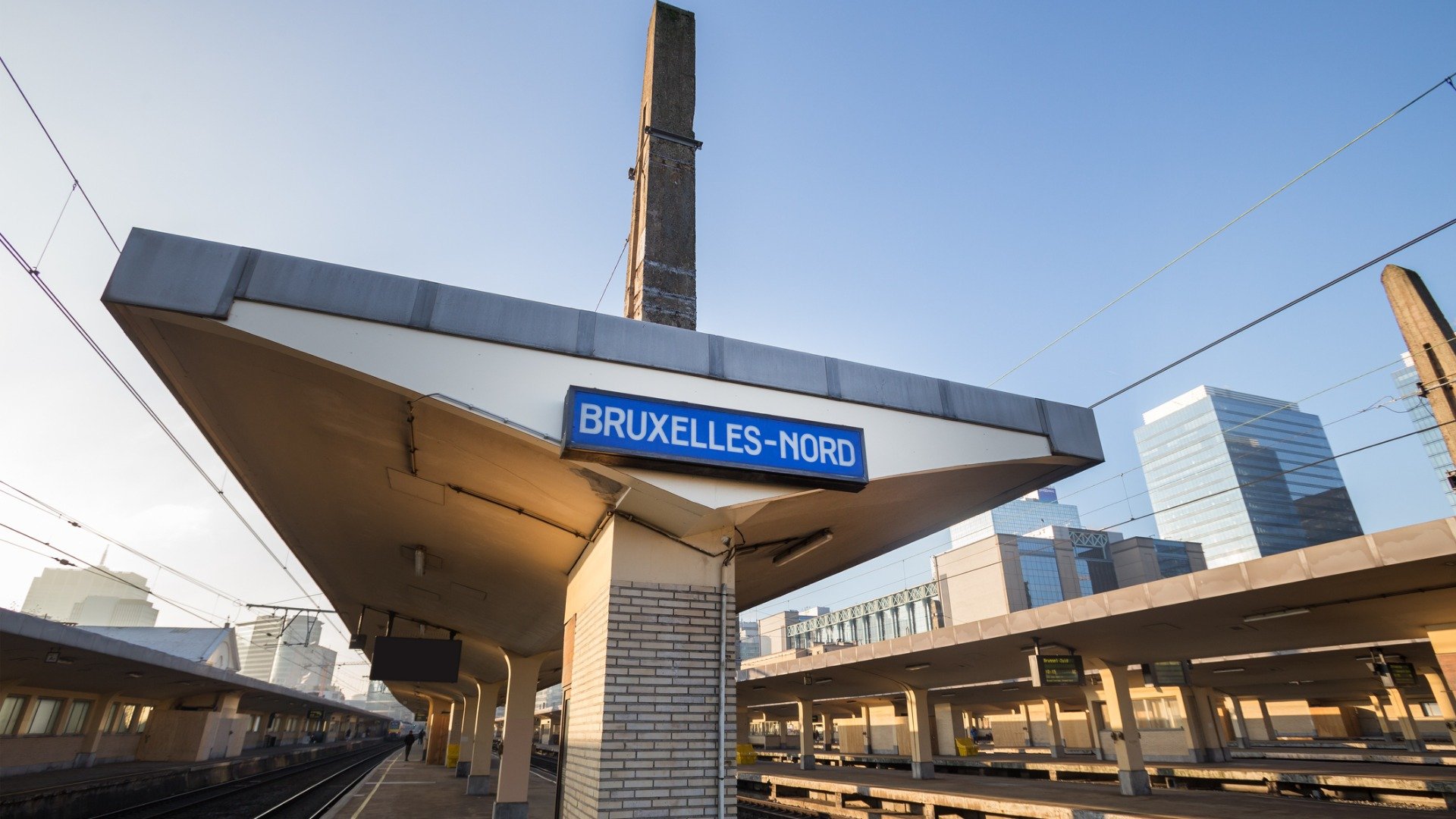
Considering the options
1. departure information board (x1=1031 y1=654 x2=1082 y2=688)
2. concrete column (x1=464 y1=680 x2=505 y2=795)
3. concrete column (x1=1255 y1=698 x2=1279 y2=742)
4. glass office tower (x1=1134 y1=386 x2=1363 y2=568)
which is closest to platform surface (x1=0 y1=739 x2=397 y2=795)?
concrete column (x1=464 y1=680 x2=505 y2=795)

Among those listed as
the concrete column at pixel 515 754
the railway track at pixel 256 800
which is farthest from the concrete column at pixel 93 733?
the concrete column at pixel 515 754

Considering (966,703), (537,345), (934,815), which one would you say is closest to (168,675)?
(934,815)

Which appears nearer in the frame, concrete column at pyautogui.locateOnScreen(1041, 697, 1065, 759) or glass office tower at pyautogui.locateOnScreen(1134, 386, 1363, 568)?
concrete column at pyautogui.locateOnScreen(1041, 697, 1065, 759)

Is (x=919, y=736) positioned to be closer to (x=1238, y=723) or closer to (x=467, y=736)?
(x=467, y=736)

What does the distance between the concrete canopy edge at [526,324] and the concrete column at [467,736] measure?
79.7 feet

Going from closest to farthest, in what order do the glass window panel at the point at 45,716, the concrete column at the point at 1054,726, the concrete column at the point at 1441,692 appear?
the concrete column at the point at 1441,692 < the glass window panel at the point at 45,716 < the concrete column at the point at 1054,726

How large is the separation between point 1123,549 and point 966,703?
47591 millimetres

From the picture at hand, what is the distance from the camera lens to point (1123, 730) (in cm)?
1855

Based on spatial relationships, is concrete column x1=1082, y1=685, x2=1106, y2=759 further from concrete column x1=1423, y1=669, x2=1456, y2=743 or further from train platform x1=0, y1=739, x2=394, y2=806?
train platform x1=0, y1=739, x2=394, y2=806

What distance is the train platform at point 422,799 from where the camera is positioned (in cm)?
1588

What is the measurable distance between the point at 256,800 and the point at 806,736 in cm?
2120

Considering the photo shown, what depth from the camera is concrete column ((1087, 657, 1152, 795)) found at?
59.4 feet

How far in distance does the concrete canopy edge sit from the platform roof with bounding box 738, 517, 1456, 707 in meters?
5.72

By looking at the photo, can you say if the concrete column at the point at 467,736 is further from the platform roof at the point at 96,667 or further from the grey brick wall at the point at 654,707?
the grey brick wall at the point at 654,707
